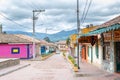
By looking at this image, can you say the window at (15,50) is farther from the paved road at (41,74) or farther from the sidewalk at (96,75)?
the sidewalk at (96,75)

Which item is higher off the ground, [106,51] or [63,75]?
[106,51]

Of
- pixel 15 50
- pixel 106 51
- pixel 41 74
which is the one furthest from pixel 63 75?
pixel 15 50

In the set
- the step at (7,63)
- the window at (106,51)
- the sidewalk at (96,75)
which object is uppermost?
the window at (106,51)

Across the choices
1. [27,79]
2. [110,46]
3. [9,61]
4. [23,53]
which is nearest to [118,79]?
[110,46]

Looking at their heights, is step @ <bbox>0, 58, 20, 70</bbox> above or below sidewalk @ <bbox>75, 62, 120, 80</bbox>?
above

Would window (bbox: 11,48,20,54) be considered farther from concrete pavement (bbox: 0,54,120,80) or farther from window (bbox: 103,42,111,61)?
window (bbox: 103,42,111,61)

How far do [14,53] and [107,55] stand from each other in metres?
29.4

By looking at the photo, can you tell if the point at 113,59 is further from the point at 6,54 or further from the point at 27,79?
the point at 6,54

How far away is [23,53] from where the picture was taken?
49719 millimetres

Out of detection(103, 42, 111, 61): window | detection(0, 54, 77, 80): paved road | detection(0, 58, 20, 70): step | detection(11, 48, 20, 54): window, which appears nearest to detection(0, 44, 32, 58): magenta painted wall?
detection(11, 48, 20, 54): window

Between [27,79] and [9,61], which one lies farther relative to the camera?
[9,61]

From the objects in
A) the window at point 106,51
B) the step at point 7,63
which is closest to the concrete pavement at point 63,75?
the window at point 106,51

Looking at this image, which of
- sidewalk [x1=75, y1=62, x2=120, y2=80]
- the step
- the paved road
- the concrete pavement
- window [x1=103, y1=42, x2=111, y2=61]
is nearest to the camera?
sidewalk [x1=75, y1=62, x2=120, y2=80]

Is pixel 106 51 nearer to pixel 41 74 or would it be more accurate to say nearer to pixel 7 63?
pixel 41 74
